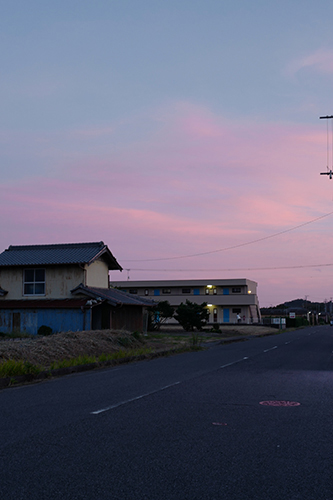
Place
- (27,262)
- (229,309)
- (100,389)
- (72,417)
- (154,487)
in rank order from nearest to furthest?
1. (154,487)
2. (72,417)
3. (100,389)
4. (27,262)
5. (229,309)

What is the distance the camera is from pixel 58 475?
5473mm

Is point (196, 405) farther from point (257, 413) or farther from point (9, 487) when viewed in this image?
point (9, 487)

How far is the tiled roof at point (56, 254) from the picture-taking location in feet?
115

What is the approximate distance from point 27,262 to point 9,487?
31.5 metres

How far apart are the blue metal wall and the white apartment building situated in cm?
5095

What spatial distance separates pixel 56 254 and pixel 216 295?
172 ft

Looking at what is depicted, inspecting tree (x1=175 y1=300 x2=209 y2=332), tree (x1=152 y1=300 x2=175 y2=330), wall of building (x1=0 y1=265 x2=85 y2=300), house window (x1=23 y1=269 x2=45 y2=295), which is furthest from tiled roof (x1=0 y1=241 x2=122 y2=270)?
tree (x1=175 y1=300 x2=209 y2=332)

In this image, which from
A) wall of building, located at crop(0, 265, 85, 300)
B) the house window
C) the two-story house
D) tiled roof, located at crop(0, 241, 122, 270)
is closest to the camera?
the two-story house

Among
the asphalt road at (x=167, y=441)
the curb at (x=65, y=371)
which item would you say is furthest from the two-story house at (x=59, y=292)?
the asphalt road at (x=167, y=441)

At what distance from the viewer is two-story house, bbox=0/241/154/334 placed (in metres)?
33.6

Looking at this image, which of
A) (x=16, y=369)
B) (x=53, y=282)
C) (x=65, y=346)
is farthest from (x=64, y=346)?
(x=53, y=282)

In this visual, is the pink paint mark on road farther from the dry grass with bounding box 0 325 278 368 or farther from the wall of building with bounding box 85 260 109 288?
the wall of building with bounding box 85 260 109 288

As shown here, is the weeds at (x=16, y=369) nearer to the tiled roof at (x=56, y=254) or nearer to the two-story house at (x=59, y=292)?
the two-story house at (x=59, y=292)

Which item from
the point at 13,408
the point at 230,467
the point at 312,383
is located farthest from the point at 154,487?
the point at 312,383
